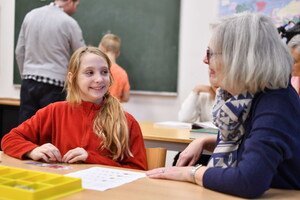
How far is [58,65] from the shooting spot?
366cm

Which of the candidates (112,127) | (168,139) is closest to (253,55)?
(112,127)

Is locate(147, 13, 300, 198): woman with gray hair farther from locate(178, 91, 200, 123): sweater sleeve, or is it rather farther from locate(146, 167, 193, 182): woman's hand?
locate(178, 91, 200, 123): sweater sleeve

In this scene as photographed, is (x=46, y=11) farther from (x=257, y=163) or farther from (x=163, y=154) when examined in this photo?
(x=257, y=163)

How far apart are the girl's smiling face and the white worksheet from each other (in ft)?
1.79

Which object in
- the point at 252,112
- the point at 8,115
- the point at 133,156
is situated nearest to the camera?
the point at 252,112

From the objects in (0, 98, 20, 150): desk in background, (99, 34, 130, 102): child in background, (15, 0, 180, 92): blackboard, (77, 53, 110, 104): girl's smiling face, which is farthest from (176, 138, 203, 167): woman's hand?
(0, 98, 20, 150): desk in background

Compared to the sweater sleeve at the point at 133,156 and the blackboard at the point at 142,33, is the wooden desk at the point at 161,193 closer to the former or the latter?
the sweater sleeve at the point at 133,156

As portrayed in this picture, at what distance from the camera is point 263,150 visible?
1161 millimetres

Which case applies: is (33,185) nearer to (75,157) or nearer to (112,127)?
(75,157)

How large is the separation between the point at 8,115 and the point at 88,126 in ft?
11.0

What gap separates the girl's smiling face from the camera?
79.1 inches

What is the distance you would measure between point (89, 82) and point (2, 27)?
3860mm

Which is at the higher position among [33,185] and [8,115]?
[33,185]

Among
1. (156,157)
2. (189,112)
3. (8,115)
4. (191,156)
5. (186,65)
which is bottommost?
(8,115)
